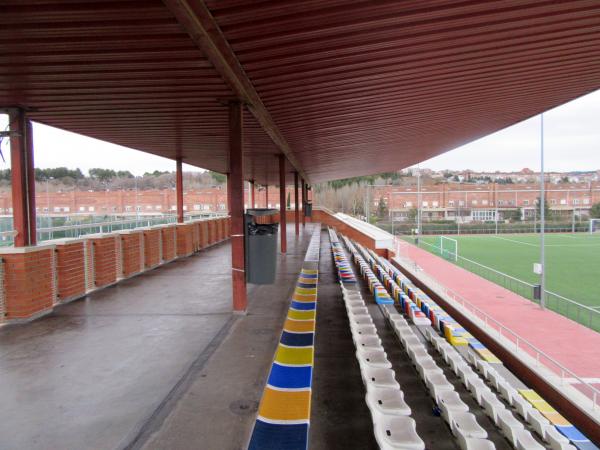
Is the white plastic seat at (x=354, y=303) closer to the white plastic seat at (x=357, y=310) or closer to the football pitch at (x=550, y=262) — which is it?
the white plastic seat at (x=357, y=310)

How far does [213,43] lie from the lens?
14.7 ft

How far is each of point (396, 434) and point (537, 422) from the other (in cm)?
343

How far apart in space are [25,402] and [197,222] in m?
12.9

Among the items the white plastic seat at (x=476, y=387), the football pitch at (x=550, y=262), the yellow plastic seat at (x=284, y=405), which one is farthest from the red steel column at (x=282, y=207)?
the football pitch at (x=550, y=262)

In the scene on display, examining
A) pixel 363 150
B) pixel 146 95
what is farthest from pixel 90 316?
pixel 363 150

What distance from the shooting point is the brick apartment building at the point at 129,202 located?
37.5m

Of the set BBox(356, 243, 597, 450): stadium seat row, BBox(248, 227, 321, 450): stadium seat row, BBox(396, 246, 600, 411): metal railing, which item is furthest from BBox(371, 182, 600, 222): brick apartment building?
BBox(248, 227, 321, 450): stadium seat row

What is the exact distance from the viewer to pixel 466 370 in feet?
25.4

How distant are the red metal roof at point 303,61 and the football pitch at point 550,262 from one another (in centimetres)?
1192

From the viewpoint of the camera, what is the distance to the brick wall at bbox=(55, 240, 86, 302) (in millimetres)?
7651

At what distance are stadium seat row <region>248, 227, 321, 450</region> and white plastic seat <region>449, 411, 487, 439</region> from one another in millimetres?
1945

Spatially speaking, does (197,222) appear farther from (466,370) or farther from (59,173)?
(59,173)

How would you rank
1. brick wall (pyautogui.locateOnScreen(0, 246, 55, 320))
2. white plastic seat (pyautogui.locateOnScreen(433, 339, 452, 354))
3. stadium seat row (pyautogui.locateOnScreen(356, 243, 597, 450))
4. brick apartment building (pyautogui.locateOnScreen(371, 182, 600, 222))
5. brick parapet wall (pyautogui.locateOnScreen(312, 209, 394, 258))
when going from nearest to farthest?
stadium seat row (pyautogui.locateOnScreen(356, 243, 597, 450)), brick wall (pyautogui.locateOnScreen(0, 246, 55, 320)), white plastic seat (pyautogui.locateOnScreen(433, 339, 452, 354)), brick parapet wall (pyautogui.locateOnScreen(312, 209, 394, 258)), brick apartment building (pyautogui.locateOnScreen(371, 182, 600, 222))

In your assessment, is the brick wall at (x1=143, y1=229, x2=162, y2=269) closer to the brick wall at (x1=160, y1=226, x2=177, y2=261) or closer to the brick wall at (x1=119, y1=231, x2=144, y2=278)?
the brick wall at (x1=160, y1=226, x2=177, y2=261)
